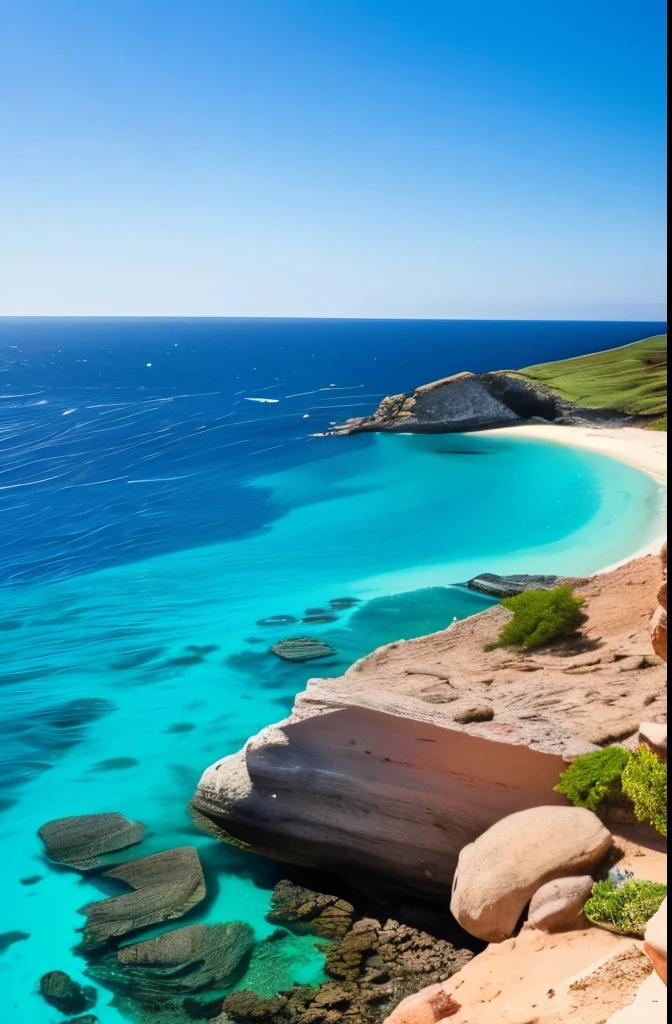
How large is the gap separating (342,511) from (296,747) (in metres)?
35.8

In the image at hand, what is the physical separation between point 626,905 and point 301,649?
61.6 ft

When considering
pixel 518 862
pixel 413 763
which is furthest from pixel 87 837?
pixel 518 862

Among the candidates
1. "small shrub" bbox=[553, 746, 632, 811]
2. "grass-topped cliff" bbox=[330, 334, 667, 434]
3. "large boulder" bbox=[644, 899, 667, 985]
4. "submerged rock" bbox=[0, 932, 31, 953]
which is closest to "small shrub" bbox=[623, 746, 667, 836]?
"small shrub" bbox=[553, 746, 632, 811]

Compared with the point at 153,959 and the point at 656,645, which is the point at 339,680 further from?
the point at 656,645

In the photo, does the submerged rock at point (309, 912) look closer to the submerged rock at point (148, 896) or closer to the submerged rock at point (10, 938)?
the submerged rock at point (148, 896)

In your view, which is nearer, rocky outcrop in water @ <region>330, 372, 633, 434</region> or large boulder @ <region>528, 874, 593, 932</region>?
large boulder @ <region>528, 874, 593, 932</region>

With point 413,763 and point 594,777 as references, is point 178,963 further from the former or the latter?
point 594,777

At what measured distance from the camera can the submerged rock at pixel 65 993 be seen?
555 inches

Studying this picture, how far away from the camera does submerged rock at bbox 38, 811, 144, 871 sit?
18.3 meters

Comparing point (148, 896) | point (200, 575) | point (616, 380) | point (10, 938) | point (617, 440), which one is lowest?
point (10, 938)

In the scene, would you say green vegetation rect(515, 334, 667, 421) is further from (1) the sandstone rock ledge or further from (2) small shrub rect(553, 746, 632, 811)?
(2) small shrub rect(553, 746, 632, 811)

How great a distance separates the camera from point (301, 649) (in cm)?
2952

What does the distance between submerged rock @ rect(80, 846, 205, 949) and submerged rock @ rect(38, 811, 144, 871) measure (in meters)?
0.91

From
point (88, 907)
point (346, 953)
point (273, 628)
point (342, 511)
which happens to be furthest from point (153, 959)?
point (342, 511)
